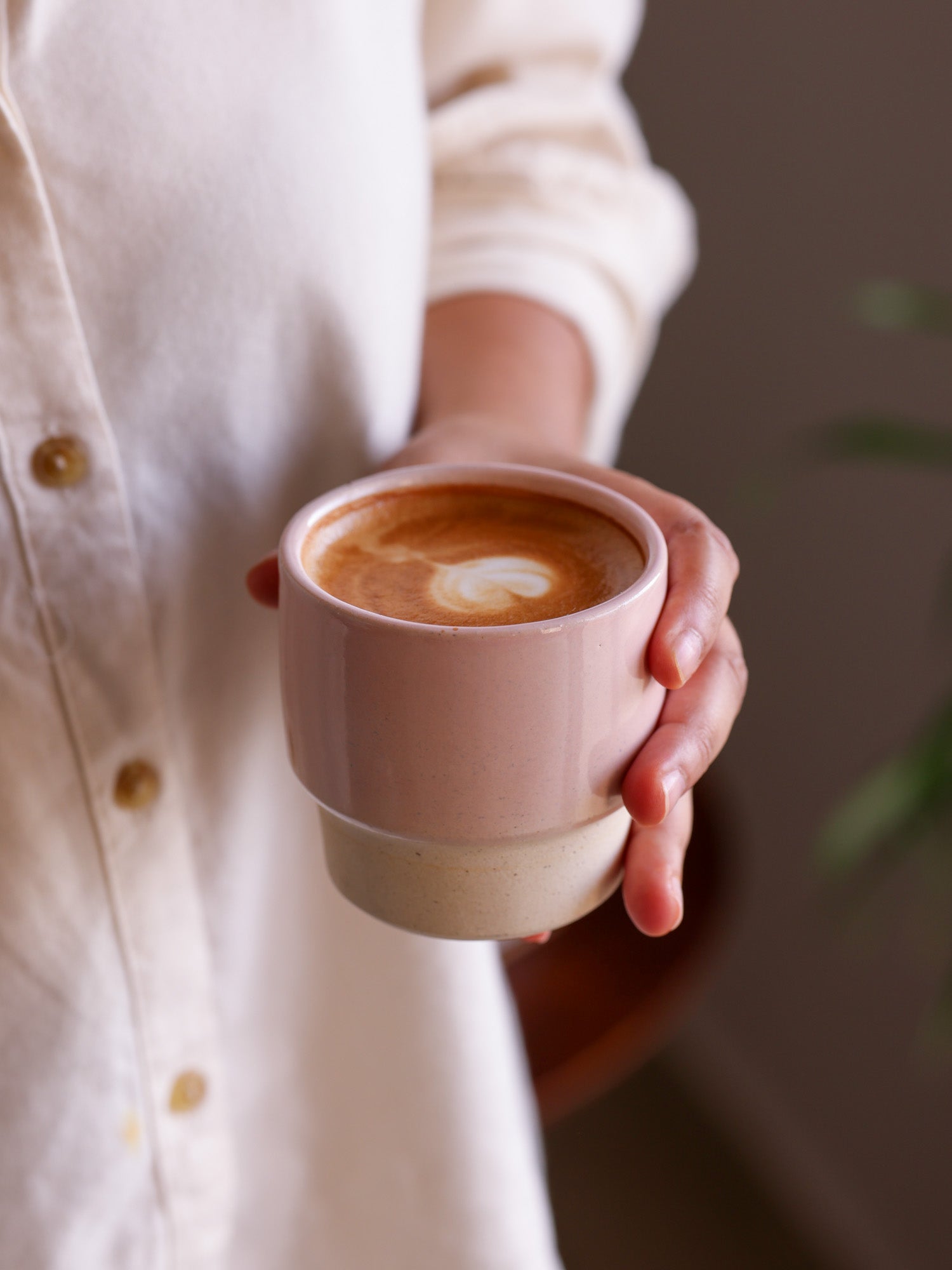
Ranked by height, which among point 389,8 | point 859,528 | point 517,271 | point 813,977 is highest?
point 389,8

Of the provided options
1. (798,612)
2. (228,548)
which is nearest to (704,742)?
(228,548)

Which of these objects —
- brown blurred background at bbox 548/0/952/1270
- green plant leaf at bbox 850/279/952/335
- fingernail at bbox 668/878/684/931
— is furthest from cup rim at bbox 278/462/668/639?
brown blurred background at bbox 548/0/952/1270

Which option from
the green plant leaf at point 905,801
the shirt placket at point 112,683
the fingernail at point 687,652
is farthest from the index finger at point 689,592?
the green plant leaf at point 905,801

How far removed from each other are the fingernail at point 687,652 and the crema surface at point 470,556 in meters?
0.04

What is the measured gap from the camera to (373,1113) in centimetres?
70

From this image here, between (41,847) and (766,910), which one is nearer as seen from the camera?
Result: (41,847)

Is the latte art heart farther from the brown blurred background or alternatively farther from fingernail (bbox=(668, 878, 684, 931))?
the brown blurred background

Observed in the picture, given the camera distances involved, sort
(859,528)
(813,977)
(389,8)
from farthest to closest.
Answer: (813,977) → (859,528) → (389,8)

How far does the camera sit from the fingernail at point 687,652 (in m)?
0.41

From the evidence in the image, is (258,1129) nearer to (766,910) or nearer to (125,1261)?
(125,1261)

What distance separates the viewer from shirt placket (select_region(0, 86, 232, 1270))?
456 mm

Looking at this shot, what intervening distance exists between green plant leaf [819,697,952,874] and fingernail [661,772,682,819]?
2.05ft

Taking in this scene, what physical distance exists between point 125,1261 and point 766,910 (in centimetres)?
122

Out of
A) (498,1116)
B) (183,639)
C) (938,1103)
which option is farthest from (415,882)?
(938,1103)
